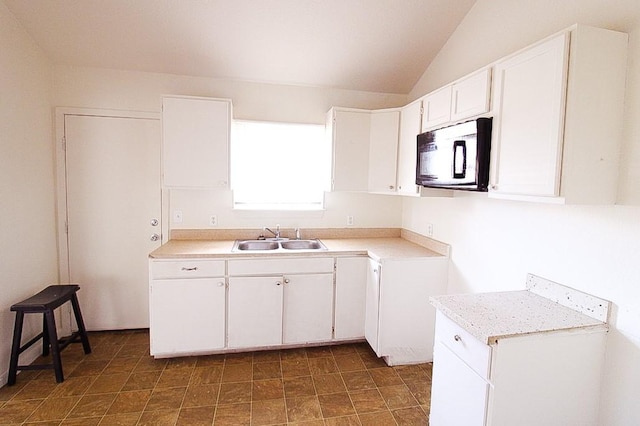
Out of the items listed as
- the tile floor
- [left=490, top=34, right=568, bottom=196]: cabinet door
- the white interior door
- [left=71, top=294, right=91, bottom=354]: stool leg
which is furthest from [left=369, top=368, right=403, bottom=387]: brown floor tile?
[left=71, top=294, right=91, bottom=354]: stool leg

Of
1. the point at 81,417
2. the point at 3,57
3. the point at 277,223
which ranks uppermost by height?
the point at 3,57

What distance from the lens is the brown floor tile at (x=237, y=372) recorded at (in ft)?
8.00

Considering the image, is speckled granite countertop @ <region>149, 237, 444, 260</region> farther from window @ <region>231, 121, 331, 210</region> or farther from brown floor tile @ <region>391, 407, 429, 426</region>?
brown floor tile @ <region>391, 407, 429, 426</region>

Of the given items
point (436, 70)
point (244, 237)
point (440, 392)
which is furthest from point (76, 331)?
point (436, 70)

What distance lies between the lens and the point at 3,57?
2.25 m

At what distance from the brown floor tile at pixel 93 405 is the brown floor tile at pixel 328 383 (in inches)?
54.2

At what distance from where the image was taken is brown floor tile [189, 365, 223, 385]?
2.40 meters

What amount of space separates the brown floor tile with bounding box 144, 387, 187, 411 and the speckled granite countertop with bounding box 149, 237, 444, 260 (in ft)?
3.08

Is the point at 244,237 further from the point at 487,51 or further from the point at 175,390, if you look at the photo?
the point at 487,51

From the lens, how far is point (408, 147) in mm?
2760

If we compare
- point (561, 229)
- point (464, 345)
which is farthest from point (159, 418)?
point (561, 229)

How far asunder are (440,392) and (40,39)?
3757 mm

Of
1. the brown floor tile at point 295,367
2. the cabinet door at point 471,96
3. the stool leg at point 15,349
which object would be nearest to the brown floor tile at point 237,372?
the brown floor tile at point 295,367

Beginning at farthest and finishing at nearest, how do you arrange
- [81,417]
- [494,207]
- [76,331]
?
[76,331] < [494,207] < [81,417]
